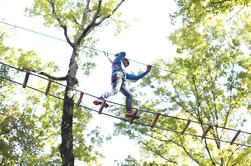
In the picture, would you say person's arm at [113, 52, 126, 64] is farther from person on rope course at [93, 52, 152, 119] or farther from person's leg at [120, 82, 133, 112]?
person's leg at [120, 82, 133, 112]

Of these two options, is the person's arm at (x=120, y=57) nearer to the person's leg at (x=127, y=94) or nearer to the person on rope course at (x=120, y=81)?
the person on rope course at (x=120, y=81)

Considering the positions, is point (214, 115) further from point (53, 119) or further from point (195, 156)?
point (53, 119)

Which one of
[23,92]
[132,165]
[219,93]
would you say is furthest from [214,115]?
[23,92]

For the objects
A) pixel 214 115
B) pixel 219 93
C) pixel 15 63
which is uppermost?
pixel 15 63

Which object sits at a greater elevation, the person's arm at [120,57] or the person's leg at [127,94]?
the person's arm at [120,57]

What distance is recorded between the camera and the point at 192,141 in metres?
10.1

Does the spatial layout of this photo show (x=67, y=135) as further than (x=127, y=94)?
Yes

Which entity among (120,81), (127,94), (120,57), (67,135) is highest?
(120,57)

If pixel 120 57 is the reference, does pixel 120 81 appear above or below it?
below

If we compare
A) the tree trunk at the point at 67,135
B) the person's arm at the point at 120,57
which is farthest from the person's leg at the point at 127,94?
the tree trunk at the point at 67,135

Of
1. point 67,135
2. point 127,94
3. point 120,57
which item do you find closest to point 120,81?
A: point 127,94

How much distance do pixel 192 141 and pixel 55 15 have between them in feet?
25.3

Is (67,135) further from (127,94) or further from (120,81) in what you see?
(120,81)

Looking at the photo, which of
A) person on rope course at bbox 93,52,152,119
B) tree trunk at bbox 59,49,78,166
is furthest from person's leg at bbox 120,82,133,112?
tree trunk at bbox 59,49,78,166
